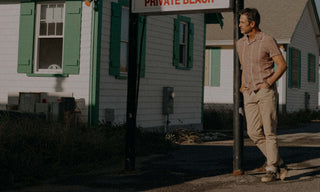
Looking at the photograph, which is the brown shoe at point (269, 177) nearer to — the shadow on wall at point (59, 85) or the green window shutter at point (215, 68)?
the shadow on wall at point (59, 85)

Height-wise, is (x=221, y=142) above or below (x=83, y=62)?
below

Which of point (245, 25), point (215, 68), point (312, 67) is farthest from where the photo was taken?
point (312, 67)

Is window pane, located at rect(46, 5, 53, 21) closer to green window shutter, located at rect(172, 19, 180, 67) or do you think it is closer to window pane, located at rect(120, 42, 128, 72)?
window pane, located at rect(120, 42, 128, 72)

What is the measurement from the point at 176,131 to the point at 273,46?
6.82 metres

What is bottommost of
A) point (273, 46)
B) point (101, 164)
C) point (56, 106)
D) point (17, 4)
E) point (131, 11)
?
point (101, 164)

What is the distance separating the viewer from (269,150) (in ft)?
21.2

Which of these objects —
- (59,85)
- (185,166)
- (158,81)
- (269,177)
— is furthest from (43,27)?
(269,177)

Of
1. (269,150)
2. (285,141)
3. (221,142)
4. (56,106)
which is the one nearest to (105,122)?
(56,106)

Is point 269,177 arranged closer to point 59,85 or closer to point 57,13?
point 59,85

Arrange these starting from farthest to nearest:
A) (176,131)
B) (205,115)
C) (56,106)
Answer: (205,115)
(176,131)
(56,106)

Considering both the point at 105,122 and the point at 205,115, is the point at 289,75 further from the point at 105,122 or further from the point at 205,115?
the point at 105,122

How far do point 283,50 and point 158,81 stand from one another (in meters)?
9.76

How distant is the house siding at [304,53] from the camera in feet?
77.2

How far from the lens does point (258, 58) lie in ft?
21.2
